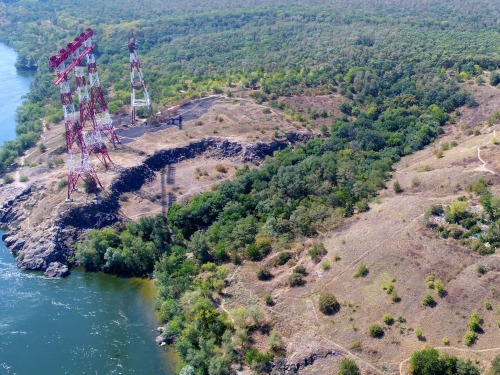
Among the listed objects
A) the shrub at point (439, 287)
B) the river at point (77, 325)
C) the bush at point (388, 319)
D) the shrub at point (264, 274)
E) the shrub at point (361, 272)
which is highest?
the shrub at point (439, 287)

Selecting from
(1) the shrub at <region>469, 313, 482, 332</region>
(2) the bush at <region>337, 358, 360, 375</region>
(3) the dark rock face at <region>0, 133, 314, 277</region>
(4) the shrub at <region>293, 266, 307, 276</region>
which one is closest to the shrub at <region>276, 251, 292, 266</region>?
(4) the shrub at <region>293, 266, 307, 276</region>


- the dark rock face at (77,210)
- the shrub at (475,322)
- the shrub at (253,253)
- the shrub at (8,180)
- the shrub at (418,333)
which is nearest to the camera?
the shrub at (475,322)

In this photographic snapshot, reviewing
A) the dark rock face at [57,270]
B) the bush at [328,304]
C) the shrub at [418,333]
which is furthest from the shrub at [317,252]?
the dark rock face at [57,270]

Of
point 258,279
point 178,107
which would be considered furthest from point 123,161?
point 258,279

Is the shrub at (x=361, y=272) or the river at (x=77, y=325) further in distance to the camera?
the shrub at (x=361, y=272)

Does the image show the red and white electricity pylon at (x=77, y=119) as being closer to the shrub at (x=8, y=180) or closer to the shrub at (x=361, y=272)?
the shrub at (x=8, y=180)

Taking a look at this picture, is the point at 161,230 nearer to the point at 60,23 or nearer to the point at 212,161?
the point at 212,161

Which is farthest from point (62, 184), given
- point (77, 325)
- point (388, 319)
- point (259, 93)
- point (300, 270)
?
point (388, 319)
